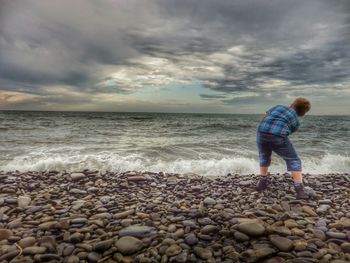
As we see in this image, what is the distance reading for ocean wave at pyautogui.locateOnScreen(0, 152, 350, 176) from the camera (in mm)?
8938

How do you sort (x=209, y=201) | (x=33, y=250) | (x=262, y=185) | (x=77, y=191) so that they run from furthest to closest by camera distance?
(x=262, y=185) → (x=77, y=191) → (x=209, y=201) → (x=33, y=250)

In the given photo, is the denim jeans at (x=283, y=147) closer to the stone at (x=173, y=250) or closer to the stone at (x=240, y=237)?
the stone at (x=240, y=237)

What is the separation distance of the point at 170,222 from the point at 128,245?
0.94 metres

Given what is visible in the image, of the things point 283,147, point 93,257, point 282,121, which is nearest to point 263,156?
point 283,147

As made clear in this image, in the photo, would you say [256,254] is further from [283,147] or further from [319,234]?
[283,147]

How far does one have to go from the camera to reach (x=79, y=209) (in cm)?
472

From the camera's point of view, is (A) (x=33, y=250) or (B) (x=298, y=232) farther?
(B) (x=298, y=232)

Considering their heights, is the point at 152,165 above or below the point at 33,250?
below

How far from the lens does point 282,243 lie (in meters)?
3.50

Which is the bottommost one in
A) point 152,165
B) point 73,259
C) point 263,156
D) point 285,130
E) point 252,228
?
point 152,165

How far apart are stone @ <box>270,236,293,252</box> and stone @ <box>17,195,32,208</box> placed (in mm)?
4176

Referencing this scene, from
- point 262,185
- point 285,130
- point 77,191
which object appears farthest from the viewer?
point 262,185

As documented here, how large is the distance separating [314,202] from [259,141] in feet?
5.07

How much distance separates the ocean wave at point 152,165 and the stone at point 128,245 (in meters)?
5.21
